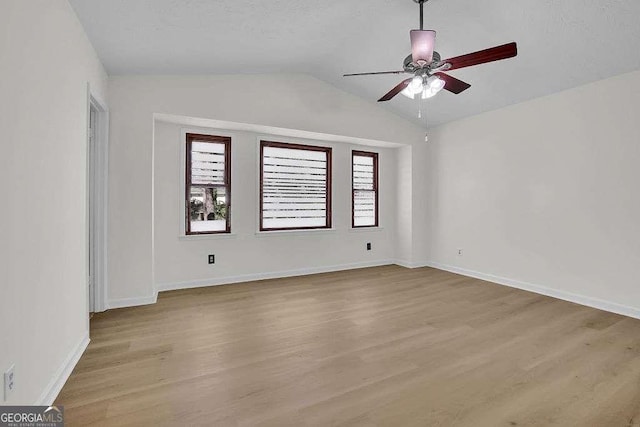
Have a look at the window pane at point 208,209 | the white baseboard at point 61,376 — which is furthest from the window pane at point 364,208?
the white baseboard at point 61,376

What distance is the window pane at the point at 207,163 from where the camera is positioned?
439cm

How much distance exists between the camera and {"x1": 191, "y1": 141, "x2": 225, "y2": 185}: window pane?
14.4 ft

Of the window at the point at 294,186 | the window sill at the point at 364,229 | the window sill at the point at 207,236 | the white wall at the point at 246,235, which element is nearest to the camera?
the white wall at the point at 246,235

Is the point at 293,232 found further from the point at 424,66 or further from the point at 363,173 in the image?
the point at 424,66

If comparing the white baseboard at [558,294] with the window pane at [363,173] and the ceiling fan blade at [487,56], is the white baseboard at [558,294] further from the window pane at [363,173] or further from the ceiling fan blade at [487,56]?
the ceiling fan blade at [487,56]

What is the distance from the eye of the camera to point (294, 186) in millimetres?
5184

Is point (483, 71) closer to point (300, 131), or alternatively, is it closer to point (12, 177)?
point (300, 131)

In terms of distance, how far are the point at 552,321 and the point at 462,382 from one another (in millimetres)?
1833

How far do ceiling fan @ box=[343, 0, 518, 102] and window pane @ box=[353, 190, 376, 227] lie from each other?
9.91ft

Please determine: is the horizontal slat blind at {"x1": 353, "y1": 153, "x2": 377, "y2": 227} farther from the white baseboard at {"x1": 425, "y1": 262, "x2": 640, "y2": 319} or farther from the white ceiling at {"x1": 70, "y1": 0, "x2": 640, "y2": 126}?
the white ceiling at {"x1": 70, "y1": 0, "x2": 640, "y2": 126}

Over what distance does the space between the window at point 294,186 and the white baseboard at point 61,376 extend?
2.77 meters

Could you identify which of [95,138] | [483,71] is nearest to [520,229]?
[483,71]

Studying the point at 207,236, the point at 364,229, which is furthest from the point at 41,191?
the point at 364,229

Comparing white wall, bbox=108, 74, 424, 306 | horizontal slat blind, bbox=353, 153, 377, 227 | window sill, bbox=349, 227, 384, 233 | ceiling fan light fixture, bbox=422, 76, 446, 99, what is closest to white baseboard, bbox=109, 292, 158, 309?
white wall, bbox=108, 74, 424, 306
